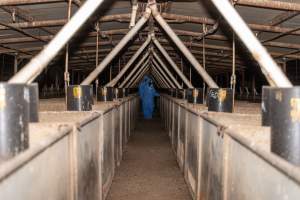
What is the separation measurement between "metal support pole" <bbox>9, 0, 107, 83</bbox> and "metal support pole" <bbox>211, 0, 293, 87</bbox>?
907 mm

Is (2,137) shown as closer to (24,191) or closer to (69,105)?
(24,191)

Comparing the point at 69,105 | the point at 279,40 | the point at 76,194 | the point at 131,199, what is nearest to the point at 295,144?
the point at 76,194

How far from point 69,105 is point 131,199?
154 cm

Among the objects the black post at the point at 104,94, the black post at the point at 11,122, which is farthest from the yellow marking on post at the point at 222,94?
the black post at the point at 104,94

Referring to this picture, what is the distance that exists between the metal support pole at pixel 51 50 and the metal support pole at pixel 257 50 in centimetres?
91

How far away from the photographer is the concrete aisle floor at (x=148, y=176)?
15.5 ft

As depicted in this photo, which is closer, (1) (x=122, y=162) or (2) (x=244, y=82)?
(1) (x=122, y=162)

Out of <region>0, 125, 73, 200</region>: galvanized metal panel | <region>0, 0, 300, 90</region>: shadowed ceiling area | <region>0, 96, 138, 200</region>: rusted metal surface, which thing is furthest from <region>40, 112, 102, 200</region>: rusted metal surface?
<region>0, 0, 300, 90</region>: shadowed ceiling area

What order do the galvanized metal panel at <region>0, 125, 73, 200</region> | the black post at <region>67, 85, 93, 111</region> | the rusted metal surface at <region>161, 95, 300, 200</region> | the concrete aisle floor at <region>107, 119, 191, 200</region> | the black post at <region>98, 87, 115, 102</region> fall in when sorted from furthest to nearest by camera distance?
1. the black post at <region>98, 87, 115, 102</region>
2. the concrete aisle floor at <region>107, 119, 191, 200</region>
3. the black post at <region>67, 85, 93, 111</region>
4. the rusted metal surface at <region>161, 95, 300, 200</region>
5. the galvanized metal panel at <region>0, 125, 73, 200</region>

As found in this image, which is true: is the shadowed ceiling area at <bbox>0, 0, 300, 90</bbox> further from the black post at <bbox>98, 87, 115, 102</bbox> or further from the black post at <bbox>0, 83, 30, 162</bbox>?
the black post at <bbox>0, 83, 30, 162</bbox>

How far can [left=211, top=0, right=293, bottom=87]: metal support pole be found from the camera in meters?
1.96

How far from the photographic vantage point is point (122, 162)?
6.53 metres

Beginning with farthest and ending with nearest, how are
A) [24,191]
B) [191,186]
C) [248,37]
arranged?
[191,186] < [248,37] < [24,191]

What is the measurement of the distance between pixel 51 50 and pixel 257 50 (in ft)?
4.26
